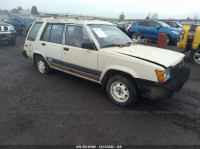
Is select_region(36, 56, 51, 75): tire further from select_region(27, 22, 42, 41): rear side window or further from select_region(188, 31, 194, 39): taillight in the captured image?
select_region(188, 31, 194, 39): taillight

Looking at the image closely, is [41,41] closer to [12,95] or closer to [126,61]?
[12,95]

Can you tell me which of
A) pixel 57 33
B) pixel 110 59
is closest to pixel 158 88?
pixel 110 59

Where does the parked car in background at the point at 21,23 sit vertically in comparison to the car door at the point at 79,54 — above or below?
above

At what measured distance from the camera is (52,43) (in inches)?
169

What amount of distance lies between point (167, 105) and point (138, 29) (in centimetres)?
958

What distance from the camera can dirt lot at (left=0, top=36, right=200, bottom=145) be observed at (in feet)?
7.98

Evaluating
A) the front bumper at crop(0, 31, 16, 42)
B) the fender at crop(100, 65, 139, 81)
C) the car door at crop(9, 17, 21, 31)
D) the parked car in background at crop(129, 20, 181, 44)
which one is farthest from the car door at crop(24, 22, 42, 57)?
the car door at crop(9, 17, 21, 31)

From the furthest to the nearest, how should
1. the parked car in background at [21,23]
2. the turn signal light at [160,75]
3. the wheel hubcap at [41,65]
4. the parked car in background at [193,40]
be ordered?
the parked car in background at [21,23] → the parked car in background at [193,40] → the wheel hubcap at [41,65] → the turn signal light at [160,75]

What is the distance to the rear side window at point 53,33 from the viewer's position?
4.13 metres

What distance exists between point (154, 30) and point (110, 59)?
9.09 m

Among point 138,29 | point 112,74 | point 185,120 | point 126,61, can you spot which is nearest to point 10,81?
point 112,74

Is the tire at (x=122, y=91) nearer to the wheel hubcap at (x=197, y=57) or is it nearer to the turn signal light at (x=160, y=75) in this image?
the turn signal light at (x=160, y=75)

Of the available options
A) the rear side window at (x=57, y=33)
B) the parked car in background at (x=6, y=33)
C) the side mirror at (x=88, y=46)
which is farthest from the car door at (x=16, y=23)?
the side mirror at (x=88, y=46)

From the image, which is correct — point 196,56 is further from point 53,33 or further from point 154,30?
point 53,33
